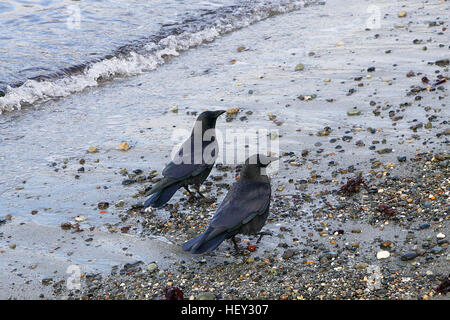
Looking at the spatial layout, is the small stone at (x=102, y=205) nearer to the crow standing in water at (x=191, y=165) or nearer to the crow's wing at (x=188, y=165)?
the crow standing in water at (x=191, y=165)

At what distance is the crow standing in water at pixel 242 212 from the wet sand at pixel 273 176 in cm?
23

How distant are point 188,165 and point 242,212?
1.17 m

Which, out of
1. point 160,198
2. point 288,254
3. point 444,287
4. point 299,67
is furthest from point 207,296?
point 299,67

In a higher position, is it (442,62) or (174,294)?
(442,62)

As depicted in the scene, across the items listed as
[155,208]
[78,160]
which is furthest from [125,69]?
[155,208]

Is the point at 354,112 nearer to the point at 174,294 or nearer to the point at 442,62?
the point at 442,62

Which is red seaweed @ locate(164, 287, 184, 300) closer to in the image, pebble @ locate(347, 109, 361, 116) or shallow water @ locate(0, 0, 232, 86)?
pebble @ locate(347, 109, 361, 116)

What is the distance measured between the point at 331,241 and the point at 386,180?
3.86 feet

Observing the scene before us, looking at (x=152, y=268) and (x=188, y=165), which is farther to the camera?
(x=188, y=165)

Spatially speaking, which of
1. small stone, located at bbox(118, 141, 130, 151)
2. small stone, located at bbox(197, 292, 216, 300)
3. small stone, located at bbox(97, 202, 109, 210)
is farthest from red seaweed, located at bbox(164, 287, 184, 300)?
small stone, located at bbox(118, 141, 130, 151)

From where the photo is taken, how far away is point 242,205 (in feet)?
16.0

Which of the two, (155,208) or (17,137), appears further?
(17,137)

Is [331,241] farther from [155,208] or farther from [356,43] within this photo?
[356,43]

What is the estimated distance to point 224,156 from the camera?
6820 millimetres
